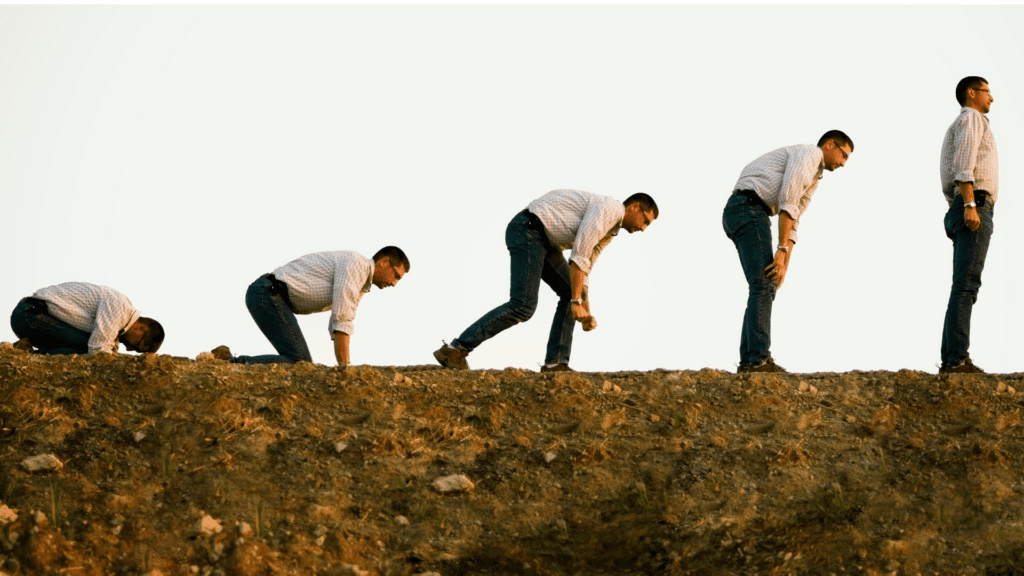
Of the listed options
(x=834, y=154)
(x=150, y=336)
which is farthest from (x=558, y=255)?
(x=150, y=336)

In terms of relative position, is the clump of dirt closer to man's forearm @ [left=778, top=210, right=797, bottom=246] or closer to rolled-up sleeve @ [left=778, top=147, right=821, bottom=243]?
man's forearm @ [left=778, top=210, right=797, bottom=246]

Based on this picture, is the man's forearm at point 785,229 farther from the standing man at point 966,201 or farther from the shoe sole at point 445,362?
the shoe sole at point 445,362

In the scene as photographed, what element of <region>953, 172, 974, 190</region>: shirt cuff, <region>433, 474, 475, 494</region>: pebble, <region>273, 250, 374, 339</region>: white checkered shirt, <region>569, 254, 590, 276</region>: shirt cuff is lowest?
<region>433, 474, 475, 494</region>: pebble

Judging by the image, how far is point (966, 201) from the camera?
8641 mm

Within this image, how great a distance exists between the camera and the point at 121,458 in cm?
684

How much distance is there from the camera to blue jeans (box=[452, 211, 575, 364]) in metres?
8.95

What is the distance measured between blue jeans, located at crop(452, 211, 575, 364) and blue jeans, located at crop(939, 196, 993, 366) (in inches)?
116

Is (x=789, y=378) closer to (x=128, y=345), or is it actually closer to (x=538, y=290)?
(x=538, y=290)

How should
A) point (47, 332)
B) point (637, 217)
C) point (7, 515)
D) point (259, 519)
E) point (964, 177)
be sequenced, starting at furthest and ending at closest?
point (47, 332), point (637, 217), point (964, 177), point (259, 519), point (7, 515)

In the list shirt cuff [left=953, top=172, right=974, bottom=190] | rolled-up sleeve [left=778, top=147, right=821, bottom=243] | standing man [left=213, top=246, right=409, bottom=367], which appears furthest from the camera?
standing man [left=213, top=246, right=409, bottom=367]

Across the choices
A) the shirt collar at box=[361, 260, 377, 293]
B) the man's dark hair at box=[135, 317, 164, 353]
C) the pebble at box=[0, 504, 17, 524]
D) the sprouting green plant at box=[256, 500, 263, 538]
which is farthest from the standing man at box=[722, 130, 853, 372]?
the pebble at box=[0, 504, 17, 524]

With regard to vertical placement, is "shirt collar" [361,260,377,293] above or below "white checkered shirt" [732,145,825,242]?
below

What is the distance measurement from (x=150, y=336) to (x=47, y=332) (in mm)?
831

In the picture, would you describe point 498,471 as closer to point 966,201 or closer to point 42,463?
point 42,463
